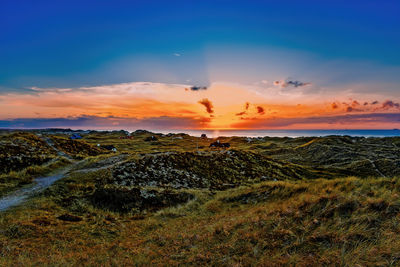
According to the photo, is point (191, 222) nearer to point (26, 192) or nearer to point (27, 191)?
point (26, 192)

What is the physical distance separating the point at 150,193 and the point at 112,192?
341cm

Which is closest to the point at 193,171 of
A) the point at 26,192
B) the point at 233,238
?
the point at 26,192

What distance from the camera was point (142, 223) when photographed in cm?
1276

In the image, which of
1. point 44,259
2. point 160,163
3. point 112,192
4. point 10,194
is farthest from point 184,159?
point 44,259

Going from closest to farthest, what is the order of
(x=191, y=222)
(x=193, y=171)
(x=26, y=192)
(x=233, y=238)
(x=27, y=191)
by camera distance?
(x=233, y=238) → (x=191, y=222) → (x=26, y=192) → (x=27, y=191) → (x=193, y=171)

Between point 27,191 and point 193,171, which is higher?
point 193,171

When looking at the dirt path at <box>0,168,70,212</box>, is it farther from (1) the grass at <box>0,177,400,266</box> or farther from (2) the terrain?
(1) the grass at <box>0,177,400,266</box>

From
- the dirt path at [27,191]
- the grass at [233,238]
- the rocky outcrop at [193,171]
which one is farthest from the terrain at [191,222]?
the dirt path at [27,191]

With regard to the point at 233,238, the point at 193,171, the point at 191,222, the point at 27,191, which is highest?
the point at 233,238

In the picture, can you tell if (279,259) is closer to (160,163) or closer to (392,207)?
(392,207)

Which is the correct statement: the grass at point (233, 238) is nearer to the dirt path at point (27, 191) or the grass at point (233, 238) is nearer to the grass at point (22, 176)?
the dirt path at point (27, 191)

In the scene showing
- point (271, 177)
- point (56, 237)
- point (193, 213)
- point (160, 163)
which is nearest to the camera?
point (56, 237)

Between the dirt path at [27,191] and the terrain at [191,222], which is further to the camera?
the dirt path at [27,191]

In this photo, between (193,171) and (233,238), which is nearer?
(233,238)
